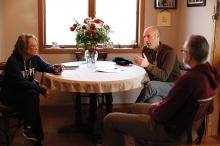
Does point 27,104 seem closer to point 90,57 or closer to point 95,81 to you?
point 95,81

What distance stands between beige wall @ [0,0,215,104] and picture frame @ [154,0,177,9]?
55mm

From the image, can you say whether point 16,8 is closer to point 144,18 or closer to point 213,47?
point 144,18

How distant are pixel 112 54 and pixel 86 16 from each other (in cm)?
63

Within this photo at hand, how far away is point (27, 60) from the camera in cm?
298

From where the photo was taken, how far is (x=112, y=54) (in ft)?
13.9

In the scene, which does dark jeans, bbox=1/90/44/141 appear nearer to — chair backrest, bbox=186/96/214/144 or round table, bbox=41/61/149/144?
round table, bbox=41/61/149/144

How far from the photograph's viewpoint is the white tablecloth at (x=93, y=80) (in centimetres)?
276

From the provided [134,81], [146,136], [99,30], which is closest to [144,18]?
[99,30]

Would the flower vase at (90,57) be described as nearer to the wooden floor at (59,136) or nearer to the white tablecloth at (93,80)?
the white tablecloth at (93,80)

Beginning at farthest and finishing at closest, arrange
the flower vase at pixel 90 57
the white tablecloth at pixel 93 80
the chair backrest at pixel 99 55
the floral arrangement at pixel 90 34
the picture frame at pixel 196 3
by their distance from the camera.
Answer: the chair backrest at pixel 99 55 < the picture frame at pixel 196 3 < the flower vase at pixel 90 57 < the floral arrangement at pixel 90 34 < the white tablecloth at pixel 93 80

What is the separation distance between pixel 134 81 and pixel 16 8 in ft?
6.53

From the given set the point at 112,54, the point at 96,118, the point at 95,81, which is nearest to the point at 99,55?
the point at 112,54

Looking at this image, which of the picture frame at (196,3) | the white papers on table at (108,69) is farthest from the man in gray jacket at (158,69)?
the picture frame at (196,3)

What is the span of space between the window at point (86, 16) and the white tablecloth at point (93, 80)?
1104mm
